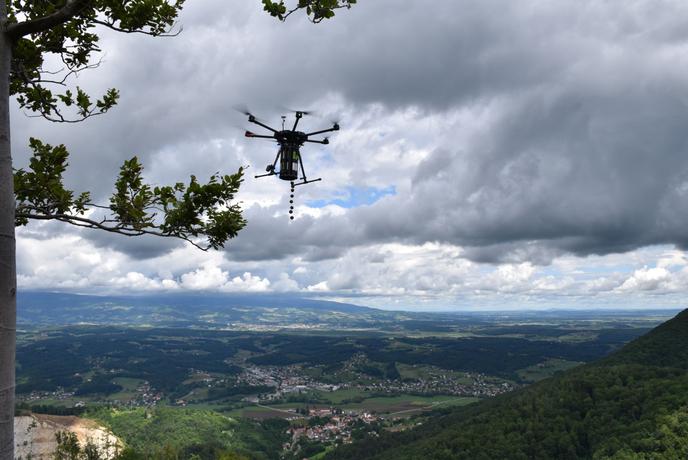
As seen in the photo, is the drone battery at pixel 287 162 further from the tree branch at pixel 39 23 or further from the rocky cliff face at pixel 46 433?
the rocky cliff face at pixel 46 433

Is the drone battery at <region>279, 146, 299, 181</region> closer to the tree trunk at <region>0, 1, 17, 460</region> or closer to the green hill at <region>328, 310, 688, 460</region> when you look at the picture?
the tree trunk at <region>0, 1, 17, 460</region>

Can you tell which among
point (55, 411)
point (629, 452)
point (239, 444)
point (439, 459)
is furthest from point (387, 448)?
point (55, 411)

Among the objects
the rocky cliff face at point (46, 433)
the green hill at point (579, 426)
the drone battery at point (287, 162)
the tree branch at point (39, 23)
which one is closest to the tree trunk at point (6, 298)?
the tree branch at point (39, 23)

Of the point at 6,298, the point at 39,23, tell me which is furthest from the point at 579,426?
the point at 39,23

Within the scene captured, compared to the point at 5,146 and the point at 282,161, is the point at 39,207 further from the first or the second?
the point at 282,161

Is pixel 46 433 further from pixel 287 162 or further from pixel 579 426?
pixel 287 162
